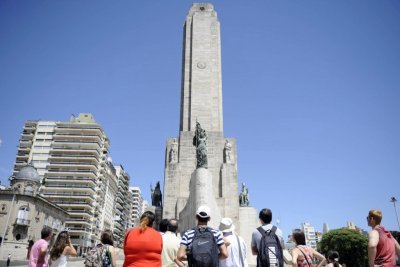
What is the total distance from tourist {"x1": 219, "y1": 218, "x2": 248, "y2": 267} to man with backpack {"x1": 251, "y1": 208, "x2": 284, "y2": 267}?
253 mm

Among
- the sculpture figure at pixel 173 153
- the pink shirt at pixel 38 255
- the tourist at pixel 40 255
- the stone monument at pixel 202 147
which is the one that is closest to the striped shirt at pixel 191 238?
the tourist at pixel 40 255

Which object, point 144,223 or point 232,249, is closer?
point 144,223

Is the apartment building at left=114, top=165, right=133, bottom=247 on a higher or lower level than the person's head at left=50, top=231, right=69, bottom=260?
higher

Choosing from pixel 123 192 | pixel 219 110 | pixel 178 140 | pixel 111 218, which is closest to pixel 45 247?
pixel 178 140

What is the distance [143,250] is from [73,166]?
5805 cm

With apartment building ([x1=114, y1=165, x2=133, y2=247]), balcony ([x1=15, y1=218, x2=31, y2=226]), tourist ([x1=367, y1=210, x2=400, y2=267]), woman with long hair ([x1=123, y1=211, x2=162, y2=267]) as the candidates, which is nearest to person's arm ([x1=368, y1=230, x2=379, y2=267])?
tourist ([x1=367, y1=210, x2=400, y2=267])

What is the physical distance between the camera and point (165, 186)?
2311cm

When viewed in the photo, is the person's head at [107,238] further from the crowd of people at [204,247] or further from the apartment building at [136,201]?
the apartment building at [136,201]

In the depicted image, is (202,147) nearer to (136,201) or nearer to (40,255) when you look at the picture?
(40,255)

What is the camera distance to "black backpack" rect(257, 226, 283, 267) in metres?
4.47

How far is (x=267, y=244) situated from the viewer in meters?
4.57

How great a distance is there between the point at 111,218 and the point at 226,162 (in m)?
55.2

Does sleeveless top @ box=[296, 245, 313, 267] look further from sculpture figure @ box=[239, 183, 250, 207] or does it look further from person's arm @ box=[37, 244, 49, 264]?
sculpture figure @ box=[239, 183, 250, 207]

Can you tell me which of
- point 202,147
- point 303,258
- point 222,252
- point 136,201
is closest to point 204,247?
point 222,252
